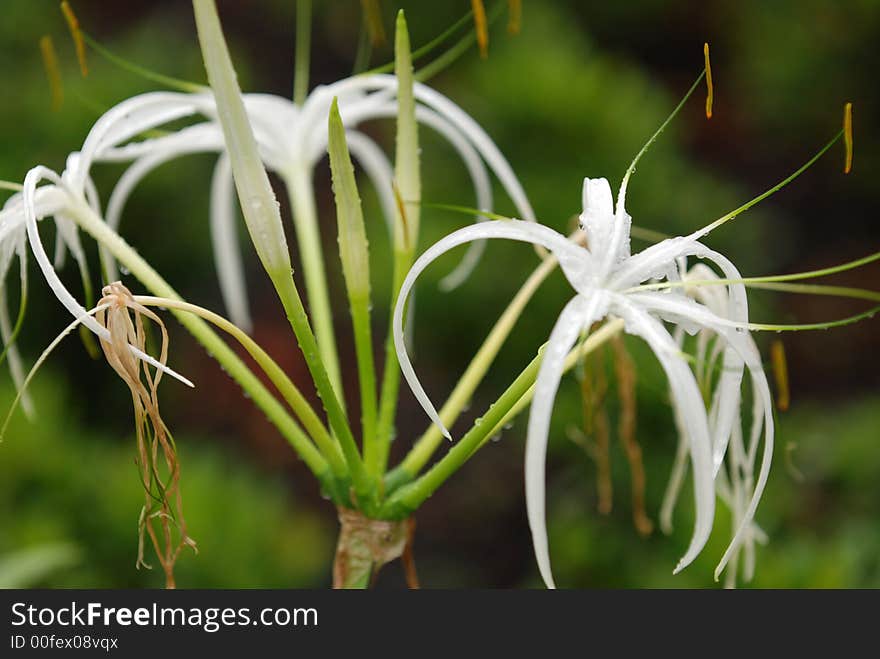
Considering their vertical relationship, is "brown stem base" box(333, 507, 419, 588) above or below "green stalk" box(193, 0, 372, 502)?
below

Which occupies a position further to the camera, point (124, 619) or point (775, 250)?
point (775, 250)

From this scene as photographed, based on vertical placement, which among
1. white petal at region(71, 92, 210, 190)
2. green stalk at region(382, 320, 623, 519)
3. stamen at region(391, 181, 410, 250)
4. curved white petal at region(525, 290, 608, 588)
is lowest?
curved white petal at region(525, 290, 608, 588)

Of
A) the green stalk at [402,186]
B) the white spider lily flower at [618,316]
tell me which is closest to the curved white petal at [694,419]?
the white spider lily flower at [618,316]

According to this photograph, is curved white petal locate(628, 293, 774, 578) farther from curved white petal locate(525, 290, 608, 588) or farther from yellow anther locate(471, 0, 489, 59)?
yellow anther locate(471, 0, 489, 59)

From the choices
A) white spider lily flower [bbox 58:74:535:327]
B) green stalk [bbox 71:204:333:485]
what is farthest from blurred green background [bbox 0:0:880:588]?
green stalk [bbox 71:204:333:485]

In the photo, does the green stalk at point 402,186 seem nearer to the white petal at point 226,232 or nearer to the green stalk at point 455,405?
the green stalk at point 455,405

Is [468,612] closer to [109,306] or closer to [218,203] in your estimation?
[109,306]

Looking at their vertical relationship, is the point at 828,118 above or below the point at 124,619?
above

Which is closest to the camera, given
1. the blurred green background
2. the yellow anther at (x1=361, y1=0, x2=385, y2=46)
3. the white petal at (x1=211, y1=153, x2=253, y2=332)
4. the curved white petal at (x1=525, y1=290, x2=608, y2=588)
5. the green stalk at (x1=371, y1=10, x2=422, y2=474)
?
the curved white petal at (x1=525, y1=290, x2=608, y2=588)

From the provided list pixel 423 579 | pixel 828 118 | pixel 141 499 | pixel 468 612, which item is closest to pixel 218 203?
pixel 468 612
